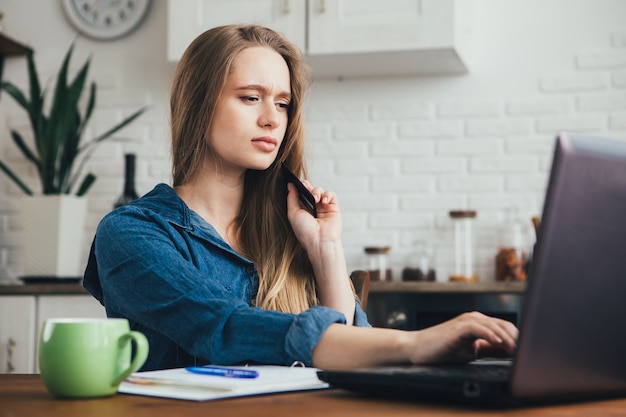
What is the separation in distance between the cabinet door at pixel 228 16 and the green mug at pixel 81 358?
2.41 meters

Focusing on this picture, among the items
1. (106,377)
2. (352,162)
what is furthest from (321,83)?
(106,377)

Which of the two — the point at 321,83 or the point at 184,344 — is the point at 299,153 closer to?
the point at 184,344

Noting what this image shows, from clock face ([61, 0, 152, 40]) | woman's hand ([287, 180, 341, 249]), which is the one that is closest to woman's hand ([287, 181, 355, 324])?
woman's hand ([287, 180, 341, 249])

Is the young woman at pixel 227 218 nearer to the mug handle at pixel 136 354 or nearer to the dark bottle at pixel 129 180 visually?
the mug handle at pixel 136 354

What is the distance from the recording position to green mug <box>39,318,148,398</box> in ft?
2.84

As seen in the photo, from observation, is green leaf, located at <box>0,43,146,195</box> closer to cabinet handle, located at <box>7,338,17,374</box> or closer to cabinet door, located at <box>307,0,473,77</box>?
cabinet handle, located at <box>7,338,17,374</box>

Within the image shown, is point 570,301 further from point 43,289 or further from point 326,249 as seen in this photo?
point 43,289

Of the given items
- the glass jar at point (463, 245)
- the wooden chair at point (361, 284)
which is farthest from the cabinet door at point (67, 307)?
the wooden chair at point (361, 284)

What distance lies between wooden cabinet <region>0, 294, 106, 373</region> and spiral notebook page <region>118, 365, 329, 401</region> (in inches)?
90.5

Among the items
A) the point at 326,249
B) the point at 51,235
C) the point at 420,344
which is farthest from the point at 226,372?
the point at 51,235

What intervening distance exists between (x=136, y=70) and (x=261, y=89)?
7.42ft

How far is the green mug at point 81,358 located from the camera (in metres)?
0.86

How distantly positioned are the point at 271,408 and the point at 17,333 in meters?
2.66

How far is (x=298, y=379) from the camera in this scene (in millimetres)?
949
